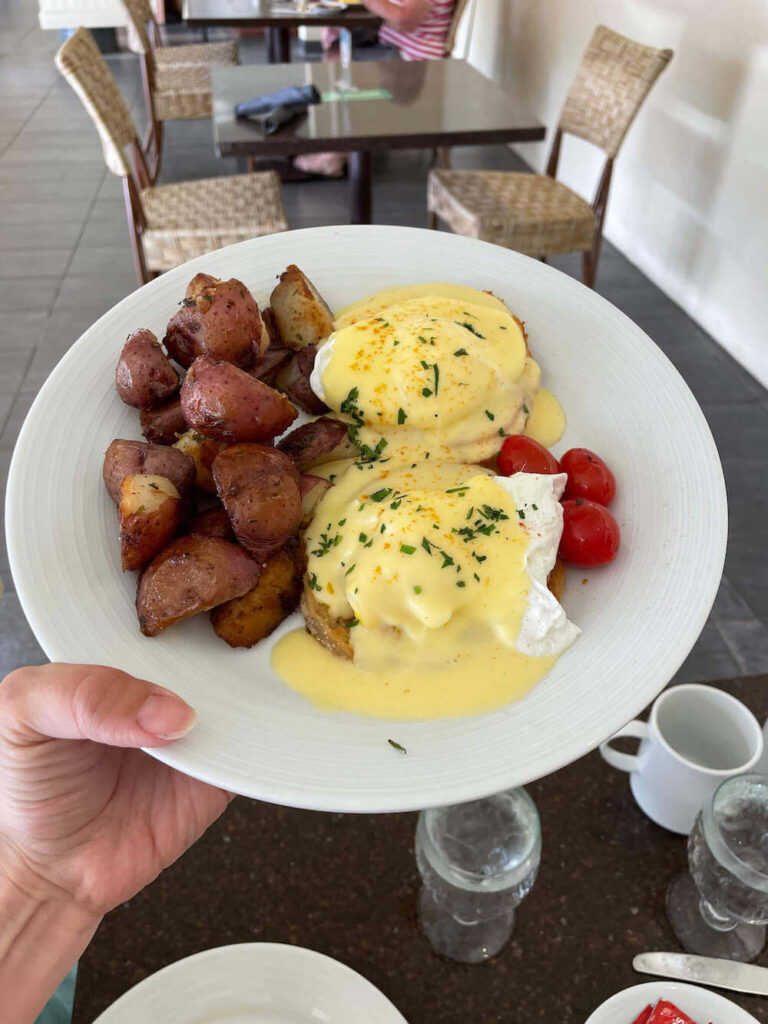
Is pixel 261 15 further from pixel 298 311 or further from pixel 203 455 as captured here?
pixel 203 455

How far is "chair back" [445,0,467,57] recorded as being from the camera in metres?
5.09

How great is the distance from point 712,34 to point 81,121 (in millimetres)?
5561

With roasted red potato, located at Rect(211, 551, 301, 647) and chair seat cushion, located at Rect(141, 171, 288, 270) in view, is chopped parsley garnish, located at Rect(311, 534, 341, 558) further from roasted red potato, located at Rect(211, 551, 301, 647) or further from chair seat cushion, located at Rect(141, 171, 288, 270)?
chair seat cushion, located at Rect(141, 171, 288, 270)

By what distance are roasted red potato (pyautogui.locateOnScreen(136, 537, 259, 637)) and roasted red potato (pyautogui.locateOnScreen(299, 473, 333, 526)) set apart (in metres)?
0.17

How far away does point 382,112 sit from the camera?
3561mm

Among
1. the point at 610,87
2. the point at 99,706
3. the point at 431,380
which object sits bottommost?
the point at 99,706

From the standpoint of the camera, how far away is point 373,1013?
0.96 meters

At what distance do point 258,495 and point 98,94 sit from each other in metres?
3.08

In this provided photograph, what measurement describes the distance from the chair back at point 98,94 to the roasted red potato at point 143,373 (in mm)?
2547

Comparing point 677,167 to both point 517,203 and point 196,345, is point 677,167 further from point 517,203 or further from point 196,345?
point 196,345

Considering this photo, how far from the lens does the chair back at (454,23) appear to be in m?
5.09

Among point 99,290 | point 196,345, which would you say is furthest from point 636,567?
point 99,290

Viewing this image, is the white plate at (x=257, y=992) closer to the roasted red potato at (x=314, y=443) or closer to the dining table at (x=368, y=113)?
the roasted red potato at (x=314, y=443)

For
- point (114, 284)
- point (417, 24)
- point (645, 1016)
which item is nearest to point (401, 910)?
point (645, 1016)
